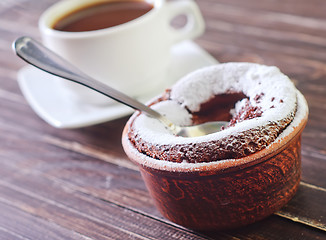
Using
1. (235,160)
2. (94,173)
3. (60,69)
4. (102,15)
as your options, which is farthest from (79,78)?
(102,15)

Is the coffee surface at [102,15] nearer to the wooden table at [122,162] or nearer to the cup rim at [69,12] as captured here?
the cup rim at [69,12]

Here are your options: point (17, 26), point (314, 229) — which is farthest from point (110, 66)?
point (17, 26)

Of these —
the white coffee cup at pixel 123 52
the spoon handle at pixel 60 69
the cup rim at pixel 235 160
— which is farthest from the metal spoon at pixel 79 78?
the white coffee cup at pixel 123 52

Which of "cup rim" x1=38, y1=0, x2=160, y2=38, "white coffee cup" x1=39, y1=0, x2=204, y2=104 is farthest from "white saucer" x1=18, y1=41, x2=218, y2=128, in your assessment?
"cup rim" x1=38, y1=0, x2=160, y2=38

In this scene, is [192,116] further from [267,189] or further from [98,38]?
[98,38]

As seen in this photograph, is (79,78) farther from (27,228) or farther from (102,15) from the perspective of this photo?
(102,15)

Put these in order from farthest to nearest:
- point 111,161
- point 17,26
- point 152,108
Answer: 1. point 17,26
2. point 111,161
3. point 152,108

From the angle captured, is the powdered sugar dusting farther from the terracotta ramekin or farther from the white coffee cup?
the white coffee cup

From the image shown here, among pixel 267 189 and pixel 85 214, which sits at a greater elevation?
pixel 267 189
